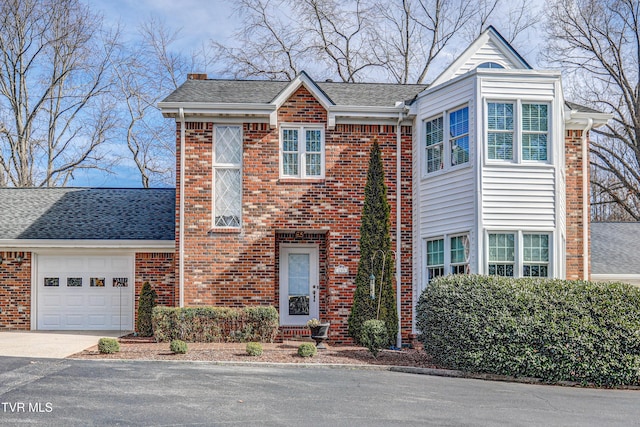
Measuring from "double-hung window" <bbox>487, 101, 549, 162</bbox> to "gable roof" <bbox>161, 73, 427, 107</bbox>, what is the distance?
9.19 feet

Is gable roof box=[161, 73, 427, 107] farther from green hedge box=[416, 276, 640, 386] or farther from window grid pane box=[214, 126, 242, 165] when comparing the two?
green hedge box=[416, 276, 640, 386]

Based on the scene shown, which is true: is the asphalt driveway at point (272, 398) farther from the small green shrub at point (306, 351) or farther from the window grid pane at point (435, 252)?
the window grid pane at point (435, 252)

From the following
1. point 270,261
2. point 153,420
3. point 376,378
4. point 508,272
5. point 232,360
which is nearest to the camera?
point 153,420

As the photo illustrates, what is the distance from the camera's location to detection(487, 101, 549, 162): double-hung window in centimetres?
1356

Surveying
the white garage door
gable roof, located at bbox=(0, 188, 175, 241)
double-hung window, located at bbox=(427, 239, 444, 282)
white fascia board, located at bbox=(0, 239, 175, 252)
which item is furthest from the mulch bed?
gable roof, located at bbox=(0, 188, 175, 241)

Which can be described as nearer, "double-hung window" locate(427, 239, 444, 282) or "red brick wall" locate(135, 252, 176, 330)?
"double-hung window" locate(427, 239, 444, 282)

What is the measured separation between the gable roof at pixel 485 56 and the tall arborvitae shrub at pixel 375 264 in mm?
2892

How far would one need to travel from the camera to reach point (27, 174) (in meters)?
29.4

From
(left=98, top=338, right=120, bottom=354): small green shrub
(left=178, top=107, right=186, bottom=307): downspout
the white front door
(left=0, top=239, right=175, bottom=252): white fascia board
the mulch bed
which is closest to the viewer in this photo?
the mulch bed

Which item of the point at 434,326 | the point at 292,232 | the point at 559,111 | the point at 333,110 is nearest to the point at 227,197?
the point at 292,232

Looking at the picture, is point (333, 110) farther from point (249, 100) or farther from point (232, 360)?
point (232, 360)

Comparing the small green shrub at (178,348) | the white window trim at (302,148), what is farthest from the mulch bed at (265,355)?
the white window trim at (302,148)

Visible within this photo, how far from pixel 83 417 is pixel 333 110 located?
983 cm

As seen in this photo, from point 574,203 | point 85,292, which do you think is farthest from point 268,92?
point 574,203
